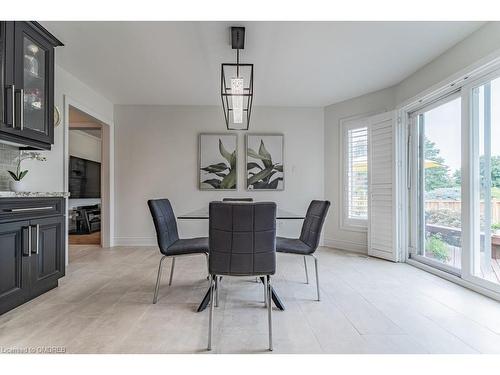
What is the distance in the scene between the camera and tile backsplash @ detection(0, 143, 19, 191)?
285 cm

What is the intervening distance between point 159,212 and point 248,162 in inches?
109

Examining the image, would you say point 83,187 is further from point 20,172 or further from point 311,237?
point 311,237

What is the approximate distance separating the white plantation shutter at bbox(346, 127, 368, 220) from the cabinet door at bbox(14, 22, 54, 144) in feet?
13.7

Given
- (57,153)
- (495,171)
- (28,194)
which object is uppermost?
(57,153)

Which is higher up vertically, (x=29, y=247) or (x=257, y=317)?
(x=29, y=247)

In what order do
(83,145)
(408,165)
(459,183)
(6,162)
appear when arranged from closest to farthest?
(6,162), (459,183), (408,165), (83,145)

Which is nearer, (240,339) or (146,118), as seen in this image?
(240,339)

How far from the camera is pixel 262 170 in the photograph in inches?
203

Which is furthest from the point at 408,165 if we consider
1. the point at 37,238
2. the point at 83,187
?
the point at 83,187

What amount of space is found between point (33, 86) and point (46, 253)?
60.7 inches

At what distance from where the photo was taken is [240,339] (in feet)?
6.15

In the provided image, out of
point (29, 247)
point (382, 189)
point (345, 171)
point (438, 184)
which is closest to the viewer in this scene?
point (29, 247)

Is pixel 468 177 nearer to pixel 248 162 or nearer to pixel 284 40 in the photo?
pixel 284 40
